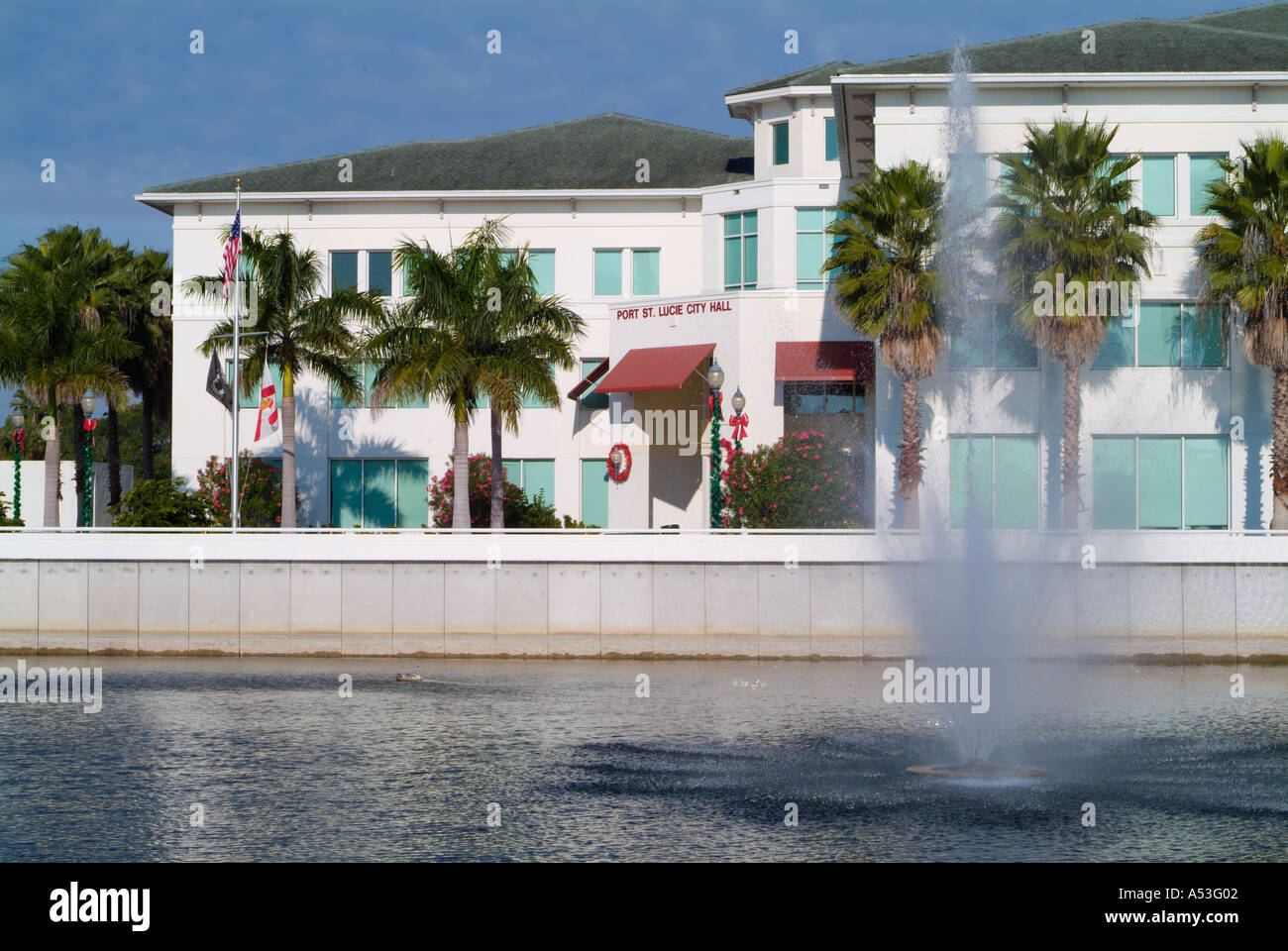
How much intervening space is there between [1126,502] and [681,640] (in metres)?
13.0

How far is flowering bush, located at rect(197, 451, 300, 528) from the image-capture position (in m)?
43.1

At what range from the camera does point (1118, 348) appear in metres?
38.0

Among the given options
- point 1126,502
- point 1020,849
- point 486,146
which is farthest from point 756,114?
point 1020,849

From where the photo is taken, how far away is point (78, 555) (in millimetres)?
31984

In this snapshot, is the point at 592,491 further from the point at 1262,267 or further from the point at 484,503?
the point at 1262,267

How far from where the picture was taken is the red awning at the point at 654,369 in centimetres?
3981

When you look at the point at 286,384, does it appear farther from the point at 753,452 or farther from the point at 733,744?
the point at 733,744

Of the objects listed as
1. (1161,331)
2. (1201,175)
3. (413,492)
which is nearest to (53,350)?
(413,492)

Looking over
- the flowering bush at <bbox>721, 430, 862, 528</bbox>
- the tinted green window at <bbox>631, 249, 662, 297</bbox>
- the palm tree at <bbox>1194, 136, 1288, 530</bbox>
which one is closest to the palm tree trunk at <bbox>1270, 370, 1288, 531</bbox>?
the palm tree at <bbox>1194, 136, 1288, 530</bbox>

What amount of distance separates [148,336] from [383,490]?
10.2 metres

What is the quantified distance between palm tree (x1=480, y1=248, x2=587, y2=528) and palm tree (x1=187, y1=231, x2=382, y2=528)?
124 inches

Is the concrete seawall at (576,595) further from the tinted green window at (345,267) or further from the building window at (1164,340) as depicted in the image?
the tinted green window at (345,267)

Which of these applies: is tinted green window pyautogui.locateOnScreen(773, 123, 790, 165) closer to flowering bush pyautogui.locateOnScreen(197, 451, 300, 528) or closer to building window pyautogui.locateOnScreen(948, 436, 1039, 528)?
building window pyautogui.locateOnScreen(948, 436, 1039, 528)

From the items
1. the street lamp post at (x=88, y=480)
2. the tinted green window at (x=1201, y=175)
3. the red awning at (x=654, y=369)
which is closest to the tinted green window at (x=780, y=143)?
the red awning at (x=654, y=369)
